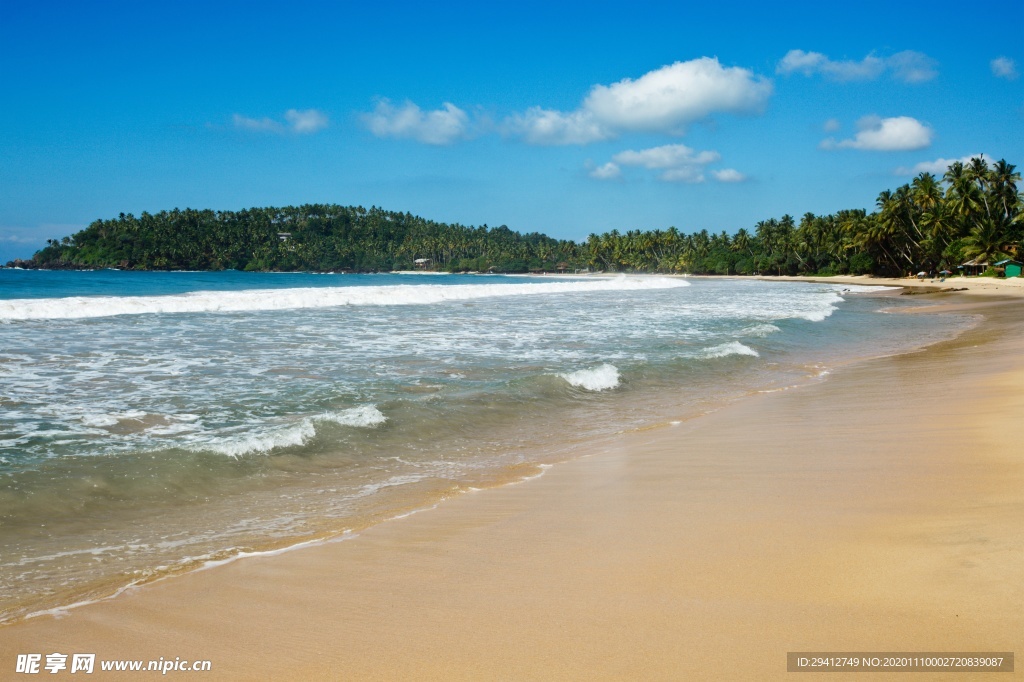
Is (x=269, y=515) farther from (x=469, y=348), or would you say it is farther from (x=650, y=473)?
(x=469, y=348)

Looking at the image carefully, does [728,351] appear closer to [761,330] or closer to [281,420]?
[761,330]

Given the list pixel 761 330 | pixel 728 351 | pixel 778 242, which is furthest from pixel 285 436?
pixel 778 242

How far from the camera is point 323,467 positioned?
6.30 meters

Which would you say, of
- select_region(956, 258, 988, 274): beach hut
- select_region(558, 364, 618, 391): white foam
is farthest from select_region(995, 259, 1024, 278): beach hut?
select_region(558, 364, 618, 391): white foam

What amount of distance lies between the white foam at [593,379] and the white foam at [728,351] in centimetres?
377

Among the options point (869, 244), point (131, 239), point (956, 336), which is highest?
point (131, 239)

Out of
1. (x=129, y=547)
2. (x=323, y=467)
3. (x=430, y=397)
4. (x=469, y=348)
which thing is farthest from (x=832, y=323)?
(x=129, y=547)

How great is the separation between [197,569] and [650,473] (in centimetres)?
361

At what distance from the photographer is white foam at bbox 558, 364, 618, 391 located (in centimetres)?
1054

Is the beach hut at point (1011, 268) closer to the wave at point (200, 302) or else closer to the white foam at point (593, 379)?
the wave at point (200, 302)

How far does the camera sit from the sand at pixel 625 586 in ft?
9.09

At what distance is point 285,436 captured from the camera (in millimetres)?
6812

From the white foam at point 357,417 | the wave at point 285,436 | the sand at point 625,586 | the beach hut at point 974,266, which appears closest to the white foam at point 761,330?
the sand at point 625,586

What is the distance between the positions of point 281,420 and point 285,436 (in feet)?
2.42
